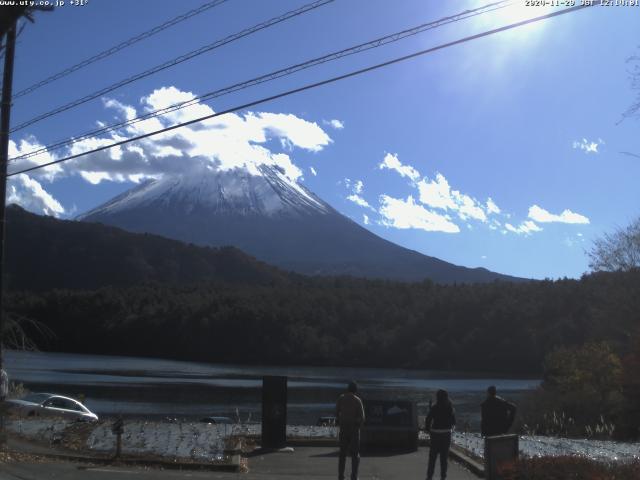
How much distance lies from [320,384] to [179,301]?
5732cm

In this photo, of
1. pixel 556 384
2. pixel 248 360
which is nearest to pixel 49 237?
pixel 248 360

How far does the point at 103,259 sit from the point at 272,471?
492 ft

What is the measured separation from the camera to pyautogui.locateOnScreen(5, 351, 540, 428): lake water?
44.8 metres

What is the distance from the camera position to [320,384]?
7450 centimetres

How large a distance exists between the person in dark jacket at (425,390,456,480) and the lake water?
17.0 m

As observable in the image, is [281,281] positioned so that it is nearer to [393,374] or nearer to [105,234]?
[105,234]

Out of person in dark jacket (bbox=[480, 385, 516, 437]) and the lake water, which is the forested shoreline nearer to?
the lake water

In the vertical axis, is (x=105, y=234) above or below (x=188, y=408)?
above

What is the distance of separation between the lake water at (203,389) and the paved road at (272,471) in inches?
555

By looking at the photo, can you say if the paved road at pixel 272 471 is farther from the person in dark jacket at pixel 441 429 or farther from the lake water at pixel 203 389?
the lake water at pixel 203 389

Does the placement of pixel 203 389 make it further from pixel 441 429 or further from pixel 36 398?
pixel 441 429

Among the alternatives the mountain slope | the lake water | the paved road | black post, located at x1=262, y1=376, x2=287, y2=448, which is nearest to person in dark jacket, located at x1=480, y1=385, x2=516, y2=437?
the paved road

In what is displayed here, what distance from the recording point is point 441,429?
12.1 m

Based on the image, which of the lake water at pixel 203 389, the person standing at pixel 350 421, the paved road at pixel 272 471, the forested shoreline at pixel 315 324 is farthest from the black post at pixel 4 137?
the forested shoreline at pixel 315 324
